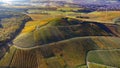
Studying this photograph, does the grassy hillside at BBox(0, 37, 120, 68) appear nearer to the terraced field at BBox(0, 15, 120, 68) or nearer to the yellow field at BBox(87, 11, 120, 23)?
the terraced field at BBox(0, 15, 120, 68)

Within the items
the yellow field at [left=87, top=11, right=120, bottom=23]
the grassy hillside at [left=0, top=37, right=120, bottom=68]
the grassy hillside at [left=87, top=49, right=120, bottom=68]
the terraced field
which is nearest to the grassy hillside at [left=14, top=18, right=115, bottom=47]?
the terraced field

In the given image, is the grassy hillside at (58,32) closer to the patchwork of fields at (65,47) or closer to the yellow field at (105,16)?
the patchwork of fields at (65,47)

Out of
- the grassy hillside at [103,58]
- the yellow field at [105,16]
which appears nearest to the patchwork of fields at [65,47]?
the grassy hillside at [103,58]

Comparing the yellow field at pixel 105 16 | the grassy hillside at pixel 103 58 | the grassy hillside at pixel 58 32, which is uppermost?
the grassy hillside at pixel 58 32

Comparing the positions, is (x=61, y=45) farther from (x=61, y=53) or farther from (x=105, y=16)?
(x=105, y=16)

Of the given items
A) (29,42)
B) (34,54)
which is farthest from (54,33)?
(34,54)

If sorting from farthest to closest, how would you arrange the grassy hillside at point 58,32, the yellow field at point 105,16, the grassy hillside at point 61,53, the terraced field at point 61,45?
1. the yellow field at point 105,16
2. the grassy hillside at point 58,32
3. the terraced field at point 61,45
4. the grassy hillside at point 61,53

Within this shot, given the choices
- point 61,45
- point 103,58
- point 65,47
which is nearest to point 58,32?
point 61,45
